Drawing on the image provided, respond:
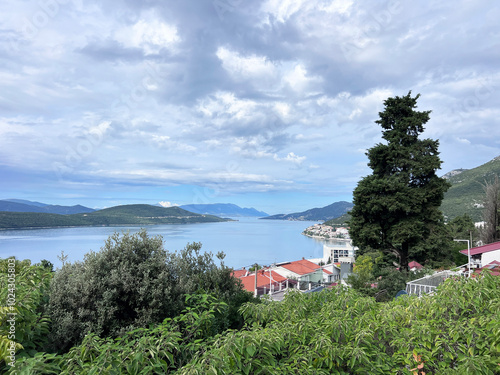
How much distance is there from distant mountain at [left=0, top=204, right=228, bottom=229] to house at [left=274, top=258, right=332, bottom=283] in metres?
38.4

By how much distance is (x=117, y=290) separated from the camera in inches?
152

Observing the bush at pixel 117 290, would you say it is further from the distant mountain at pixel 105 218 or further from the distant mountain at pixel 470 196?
the distant mountain at pixel 470 196

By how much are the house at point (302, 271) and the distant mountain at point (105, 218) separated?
126 ft

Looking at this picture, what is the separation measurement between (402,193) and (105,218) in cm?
6368

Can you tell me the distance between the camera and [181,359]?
9.12ft

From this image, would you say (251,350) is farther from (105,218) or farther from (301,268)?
(105,218)

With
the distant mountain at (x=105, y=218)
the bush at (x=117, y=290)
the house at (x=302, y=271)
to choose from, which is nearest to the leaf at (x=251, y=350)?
the bush at (x=117, y=290)

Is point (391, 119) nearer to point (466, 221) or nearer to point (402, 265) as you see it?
point (402, 265)

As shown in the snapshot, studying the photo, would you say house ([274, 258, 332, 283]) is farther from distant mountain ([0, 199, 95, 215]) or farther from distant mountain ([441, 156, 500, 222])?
distant mountain ([0, 199, 95, 215])

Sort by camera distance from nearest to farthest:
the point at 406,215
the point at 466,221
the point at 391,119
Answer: the point at 406,215, the point at 391,119, the point at 466,221

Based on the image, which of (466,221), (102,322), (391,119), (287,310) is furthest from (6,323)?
(466,221)

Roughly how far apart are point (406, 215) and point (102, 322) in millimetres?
18370

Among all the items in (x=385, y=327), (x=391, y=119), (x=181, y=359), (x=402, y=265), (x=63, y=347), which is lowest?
(x=402, y=265)

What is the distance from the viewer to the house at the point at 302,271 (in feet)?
109
